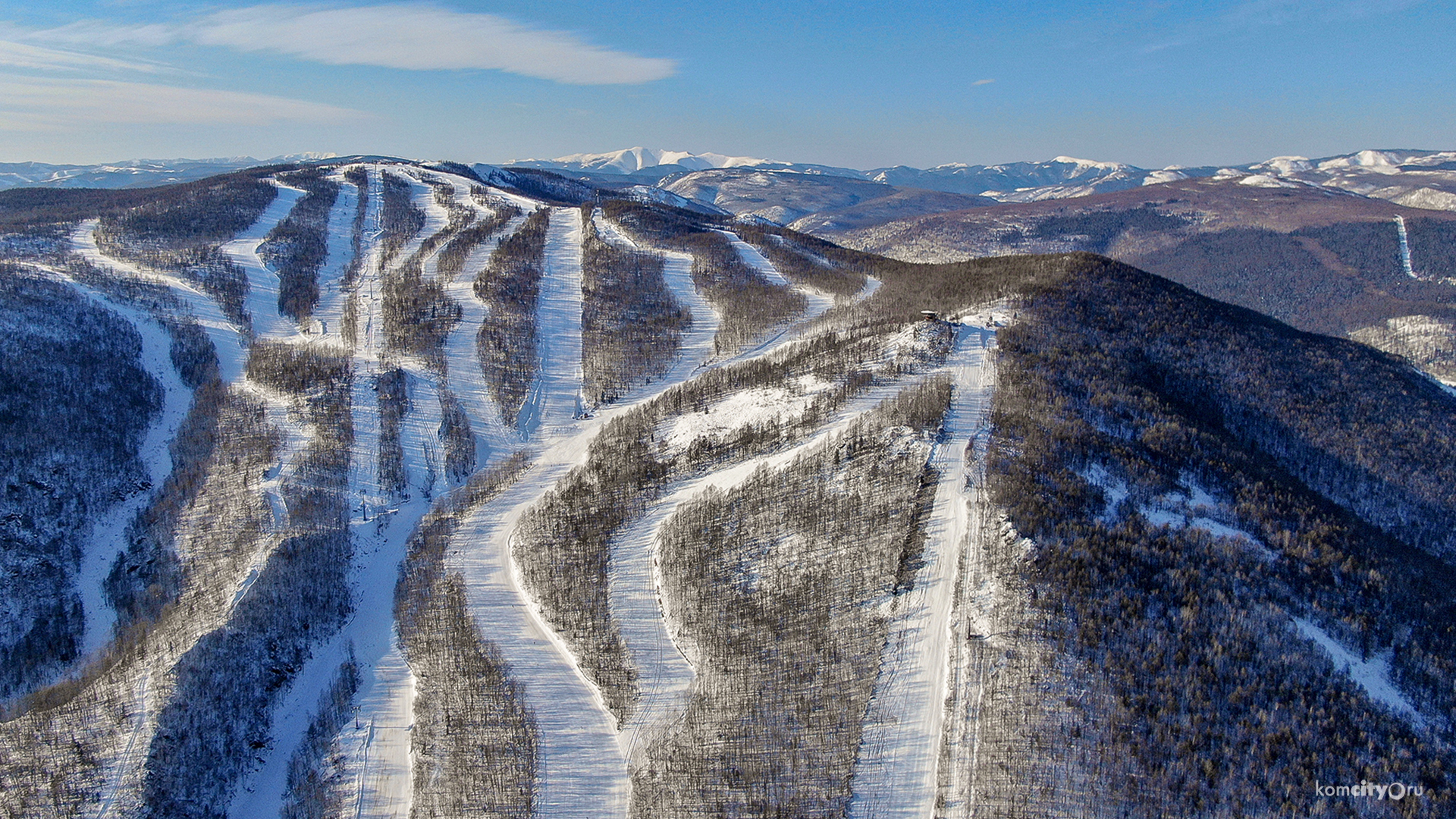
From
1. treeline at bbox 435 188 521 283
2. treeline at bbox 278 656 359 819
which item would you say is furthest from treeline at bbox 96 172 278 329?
treeline at bbox 278 656 359 819

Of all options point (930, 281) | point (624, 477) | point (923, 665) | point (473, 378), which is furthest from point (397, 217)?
point (923, 665)

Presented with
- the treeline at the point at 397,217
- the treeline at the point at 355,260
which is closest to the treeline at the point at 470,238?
the treeline at the point at 397,217

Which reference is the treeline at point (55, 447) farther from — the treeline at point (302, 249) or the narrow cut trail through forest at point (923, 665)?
the narrow cut trail through forest at point (923, 665)

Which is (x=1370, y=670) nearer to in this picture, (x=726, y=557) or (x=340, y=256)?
(x=726, y=557)

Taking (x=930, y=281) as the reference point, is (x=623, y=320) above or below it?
below

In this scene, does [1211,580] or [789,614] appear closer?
[1211,580]

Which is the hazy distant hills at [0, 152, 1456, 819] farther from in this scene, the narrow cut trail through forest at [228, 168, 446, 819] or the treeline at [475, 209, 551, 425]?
the treeline at [475, 209, 551, 425]
